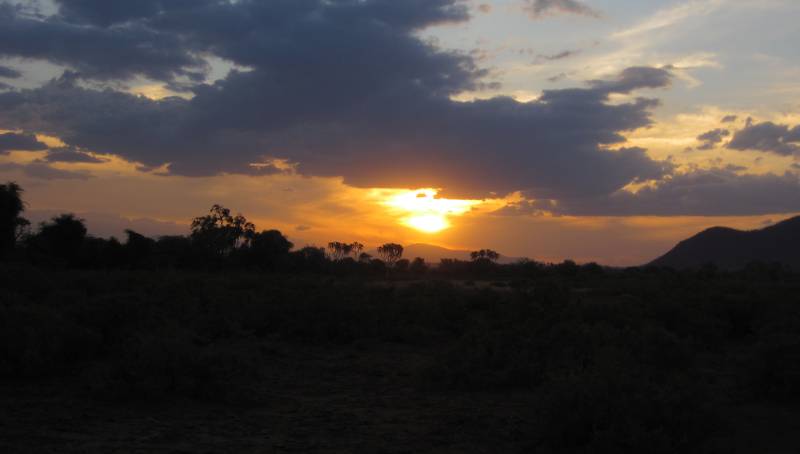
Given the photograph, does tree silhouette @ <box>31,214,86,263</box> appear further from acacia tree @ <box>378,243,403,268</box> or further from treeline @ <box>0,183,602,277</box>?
acacia tree @ <box>378,243,403,268</box>

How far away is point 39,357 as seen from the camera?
35.7 feet

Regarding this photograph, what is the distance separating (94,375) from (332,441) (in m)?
4.15

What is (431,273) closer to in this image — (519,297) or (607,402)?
(519,297)

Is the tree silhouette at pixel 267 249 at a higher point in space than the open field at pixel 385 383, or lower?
higher

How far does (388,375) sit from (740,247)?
100595 millimetres

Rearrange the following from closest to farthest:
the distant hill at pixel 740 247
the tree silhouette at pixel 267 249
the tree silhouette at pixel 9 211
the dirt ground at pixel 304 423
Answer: the dirt ground at pixel 304 423, the tree silhouette at pixel 9 211, the tree silhouette at pixel 267 249, the distant hill at pixel 740 247

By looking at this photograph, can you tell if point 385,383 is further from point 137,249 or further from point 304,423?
point 137,249

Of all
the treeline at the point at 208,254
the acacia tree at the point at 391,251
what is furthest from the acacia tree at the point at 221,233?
the acacia tree at the point at 391,251

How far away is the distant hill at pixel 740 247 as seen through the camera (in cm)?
9244

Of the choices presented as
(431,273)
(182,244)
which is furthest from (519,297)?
(431,273)

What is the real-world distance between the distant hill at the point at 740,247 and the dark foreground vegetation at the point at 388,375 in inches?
3044

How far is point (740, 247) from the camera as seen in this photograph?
101 meters

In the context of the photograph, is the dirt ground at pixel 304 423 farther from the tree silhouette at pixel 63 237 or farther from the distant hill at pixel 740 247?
the distant hill at pixel 740 247

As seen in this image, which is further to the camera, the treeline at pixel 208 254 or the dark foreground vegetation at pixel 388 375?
the treeline at pixel 208 254
